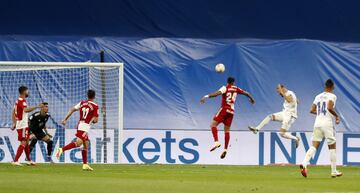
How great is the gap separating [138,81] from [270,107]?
4014 mm

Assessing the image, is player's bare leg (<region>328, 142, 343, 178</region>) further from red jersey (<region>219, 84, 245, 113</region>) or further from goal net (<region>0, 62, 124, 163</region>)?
goal net (<region>0, 62, 124, 163</region>)

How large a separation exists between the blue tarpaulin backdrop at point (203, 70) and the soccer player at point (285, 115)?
6.34 ft

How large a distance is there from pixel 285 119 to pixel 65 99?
20.7ft

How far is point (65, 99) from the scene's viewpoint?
98.0 feet

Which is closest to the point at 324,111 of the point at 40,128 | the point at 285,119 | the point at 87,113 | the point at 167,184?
the point at 167,184

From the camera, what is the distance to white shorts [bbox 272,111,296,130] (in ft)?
93.5

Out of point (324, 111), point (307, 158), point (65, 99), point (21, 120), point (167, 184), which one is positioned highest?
point (65, 99)

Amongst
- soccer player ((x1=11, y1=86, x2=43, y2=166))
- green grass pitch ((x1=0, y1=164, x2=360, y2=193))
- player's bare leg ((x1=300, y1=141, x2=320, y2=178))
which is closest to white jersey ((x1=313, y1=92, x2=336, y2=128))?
player's bare leg ((x1=300, y1=141, x2=320, y2=178))

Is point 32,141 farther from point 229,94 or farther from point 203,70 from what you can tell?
point 203,70

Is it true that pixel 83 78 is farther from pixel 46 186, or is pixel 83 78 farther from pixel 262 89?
pixel 46 186

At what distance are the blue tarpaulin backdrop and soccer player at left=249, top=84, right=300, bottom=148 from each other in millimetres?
1933

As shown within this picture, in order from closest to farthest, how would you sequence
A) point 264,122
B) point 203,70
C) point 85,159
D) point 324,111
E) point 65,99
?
point 324,111
point 85,159
point 264,122
point 65,99
point 203,70

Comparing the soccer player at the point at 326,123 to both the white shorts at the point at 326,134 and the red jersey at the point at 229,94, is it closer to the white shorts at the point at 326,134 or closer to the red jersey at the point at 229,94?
the white shorts at the point at 326,134

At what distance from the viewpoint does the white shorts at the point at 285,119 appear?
28484 mm
